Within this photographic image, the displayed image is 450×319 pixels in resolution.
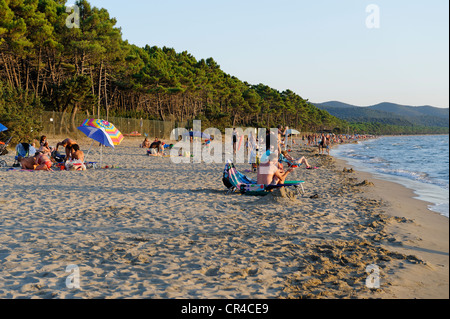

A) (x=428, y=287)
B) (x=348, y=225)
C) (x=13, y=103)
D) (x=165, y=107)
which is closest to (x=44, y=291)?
(x=428, y=287)

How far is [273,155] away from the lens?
8.70 metres

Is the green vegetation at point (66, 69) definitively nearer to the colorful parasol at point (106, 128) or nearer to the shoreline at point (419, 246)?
the colorful parasol at point (106, 128)

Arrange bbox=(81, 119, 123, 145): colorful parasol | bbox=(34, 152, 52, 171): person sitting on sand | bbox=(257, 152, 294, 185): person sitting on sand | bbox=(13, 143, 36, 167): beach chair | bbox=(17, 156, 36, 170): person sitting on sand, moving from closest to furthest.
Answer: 1. bbox=(257, 152, 294, 185): person sitting on sand
2. bbox=(17, 156, 36, 170): person sitting on sand
3. bbox=(34, 152, 52, 171): person sitting on sand
4. bbox=(81, 119, 123, 145): colorful parasol
5. bbox=(13, 143, 36, 167): beach chair

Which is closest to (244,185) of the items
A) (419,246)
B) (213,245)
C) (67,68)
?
(213,245)

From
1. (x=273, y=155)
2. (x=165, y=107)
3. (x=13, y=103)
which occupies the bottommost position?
(x=273, y=155)

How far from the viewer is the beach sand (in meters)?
3.48

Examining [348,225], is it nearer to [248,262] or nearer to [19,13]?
[248,262]

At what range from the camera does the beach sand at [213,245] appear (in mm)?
3482

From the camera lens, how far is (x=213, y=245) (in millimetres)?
4828

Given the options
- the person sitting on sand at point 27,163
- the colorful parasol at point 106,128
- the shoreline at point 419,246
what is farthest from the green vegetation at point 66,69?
the shoreline at point 419,246

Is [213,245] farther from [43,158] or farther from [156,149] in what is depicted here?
[156,149]

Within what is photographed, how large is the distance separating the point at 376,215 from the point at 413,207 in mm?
2033

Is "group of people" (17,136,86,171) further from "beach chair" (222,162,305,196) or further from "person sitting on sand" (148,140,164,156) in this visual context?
"person sitting on sand" (148,140,164,156)

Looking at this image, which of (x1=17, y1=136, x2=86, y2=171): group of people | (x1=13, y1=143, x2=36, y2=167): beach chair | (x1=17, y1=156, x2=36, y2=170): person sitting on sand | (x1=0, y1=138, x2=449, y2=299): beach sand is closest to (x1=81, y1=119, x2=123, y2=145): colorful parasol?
(x1=17, y1=136, x2=86, y2=171): group of people
